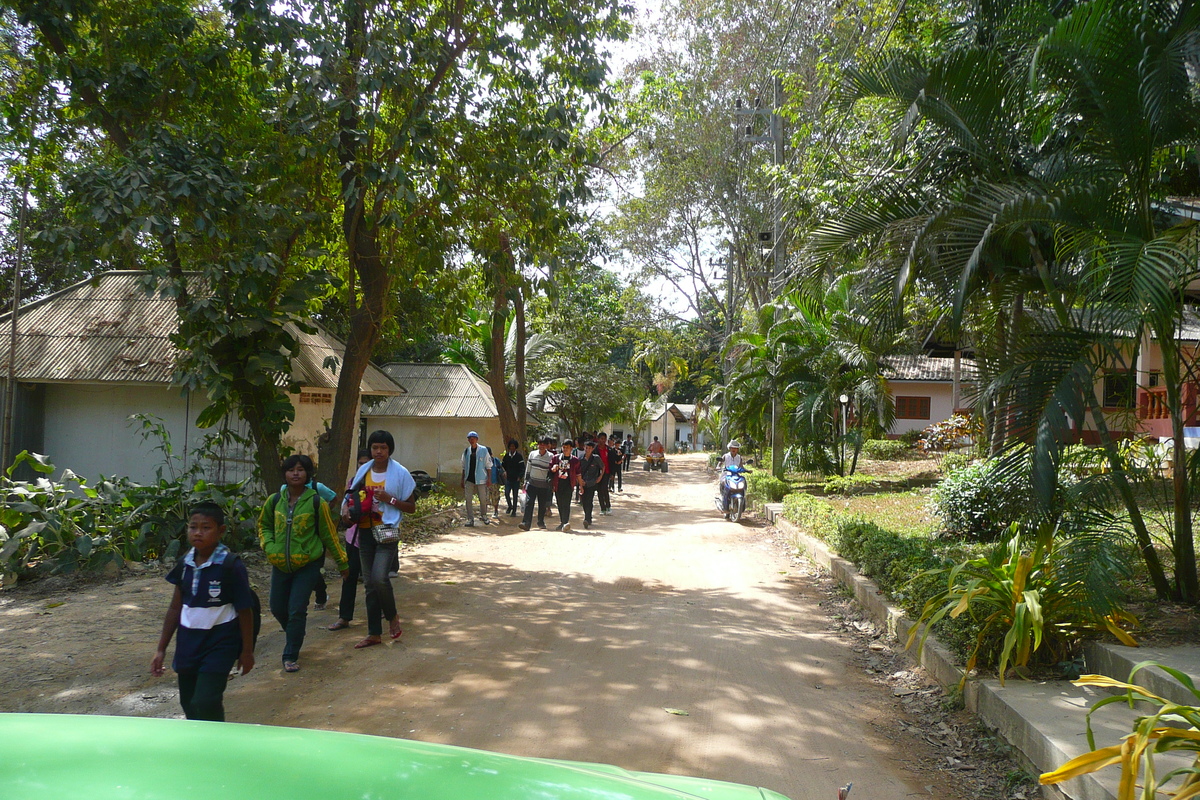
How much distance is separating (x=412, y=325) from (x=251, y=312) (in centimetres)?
490

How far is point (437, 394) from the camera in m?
23.8

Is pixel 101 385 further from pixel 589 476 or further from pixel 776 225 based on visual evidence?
pixel 776 225

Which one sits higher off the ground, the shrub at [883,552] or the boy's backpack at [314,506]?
the boy's backpack at [314,506]

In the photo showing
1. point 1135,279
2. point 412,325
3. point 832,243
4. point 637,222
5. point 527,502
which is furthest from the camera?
point 637,222

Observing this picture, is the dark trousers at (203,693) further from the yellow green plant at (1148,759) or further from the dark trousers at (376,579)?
the yellow green plant at (1148,759)

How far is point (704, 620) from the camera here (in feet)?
28.4

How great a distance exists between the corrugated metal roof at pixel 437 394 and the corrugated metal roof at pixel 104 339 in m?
7.69

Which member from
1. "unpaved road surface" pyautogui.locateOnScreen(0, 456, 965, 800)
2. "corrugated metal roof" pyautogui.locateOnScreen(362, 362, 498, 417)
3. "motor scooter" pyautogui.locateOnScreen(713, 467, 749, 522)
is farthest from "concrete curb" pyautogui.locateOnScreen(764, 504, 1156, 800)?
"corrugated metal roof" pyautogui.locateOnScreen(362, 362, 498, 417)

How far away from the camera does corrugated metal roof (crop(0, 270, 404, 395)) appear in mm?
13133

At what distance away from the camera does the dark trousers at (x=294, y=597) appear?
659 cm

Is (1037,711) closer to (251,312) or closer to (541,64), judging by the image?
(251,312)

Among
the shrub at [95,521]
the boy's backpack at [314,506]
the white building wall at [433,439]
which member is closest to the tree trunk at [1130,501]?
the boy's backpack at [314,506]

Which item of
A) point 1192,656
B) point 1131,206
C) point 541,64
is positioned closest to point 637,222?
point 541,64

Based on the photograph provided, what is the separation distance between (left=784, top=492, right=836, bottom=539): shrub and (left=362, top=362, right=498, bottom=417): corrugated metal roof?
946 centimetres
